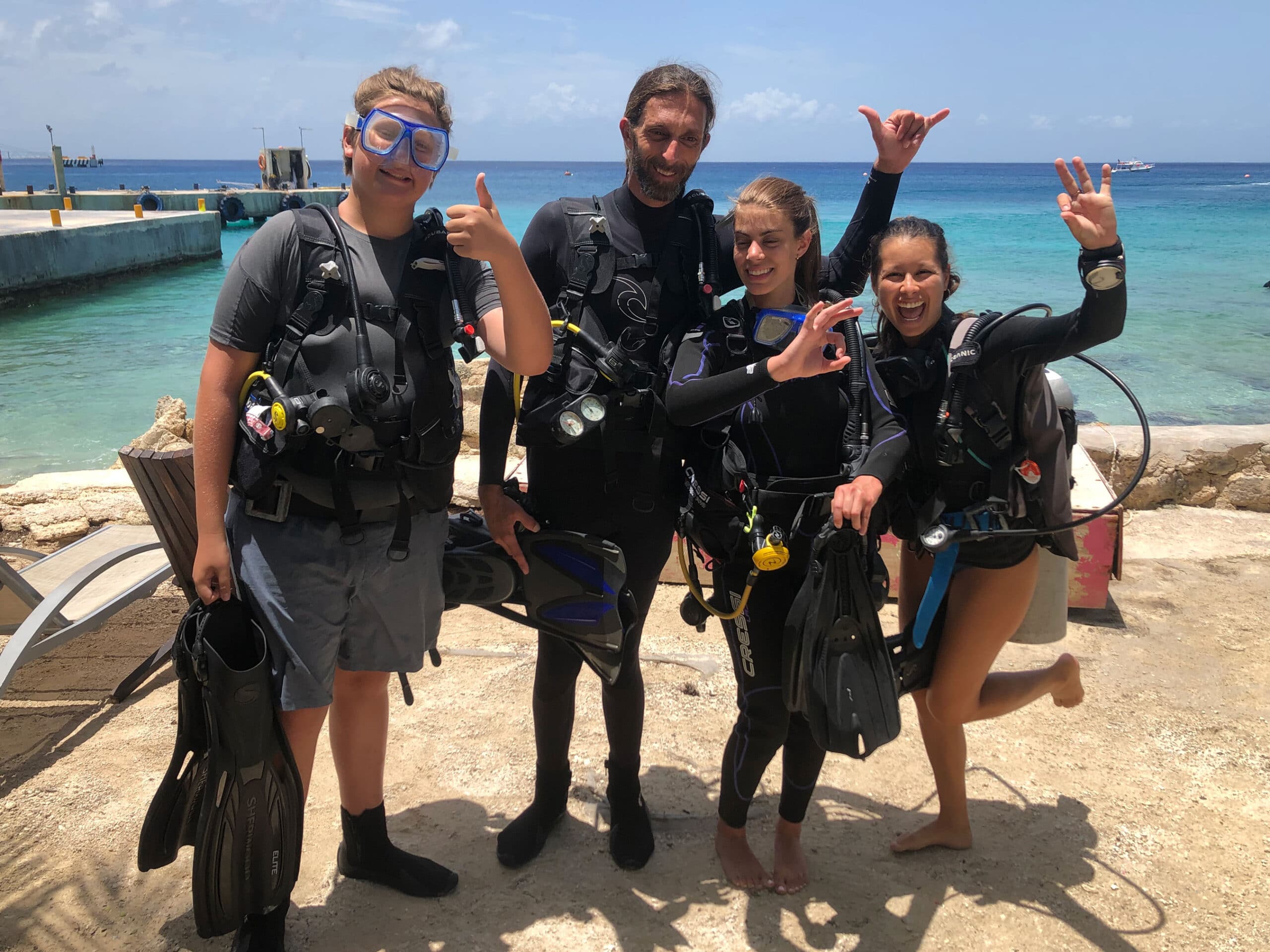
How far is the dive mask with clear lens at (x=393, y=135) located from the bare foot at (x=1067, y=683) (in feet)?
7.62

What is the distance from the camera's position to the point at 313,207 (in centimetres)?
217

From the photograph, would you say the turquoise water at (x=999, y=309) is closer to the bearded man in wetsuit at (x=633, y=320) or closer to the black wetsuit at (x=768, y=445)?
the bearded man in wetsuit at (x=633, y=320)

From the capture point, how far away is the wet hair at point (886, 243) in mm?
2387

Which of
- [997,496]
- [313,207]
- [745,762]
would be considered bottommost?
[745,762]

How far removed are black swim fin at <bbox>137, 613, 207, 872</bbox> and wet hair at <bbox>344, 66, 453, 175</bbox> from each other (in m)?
1.24

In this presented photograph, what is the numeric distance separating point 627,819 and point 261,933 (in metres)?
1.04

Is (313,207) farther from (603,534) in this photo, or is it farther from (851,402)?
(851,402)

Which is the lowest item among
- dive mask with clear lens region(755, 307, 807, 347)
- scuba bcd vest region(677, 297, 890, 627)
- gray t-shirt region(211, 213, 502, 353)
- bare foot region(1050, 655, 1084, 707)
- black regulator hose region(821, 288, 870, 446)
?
bare foot region(1050, 655, 1084, 707)

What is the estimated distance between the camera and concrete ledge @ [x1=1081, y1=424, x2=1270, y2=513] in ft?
17.7

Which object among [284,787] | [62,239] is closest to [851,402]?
[284,787]

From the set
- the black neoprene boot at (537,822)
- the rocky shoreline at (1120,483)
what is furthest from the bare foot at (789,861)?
the rocky shoreline at (1120,483)

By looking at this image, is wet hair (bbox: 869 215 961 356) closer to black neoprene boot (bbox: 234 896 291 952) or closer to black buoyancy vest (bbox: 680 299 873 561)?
→ black buoyancy vest (bbox: 680 299 873 561)

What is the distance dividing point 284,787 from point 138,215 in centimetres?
3284

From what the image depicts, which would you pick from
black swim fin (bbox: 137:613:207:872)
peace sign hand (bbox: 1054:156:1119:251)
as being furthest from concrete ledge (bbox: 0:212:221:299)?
peace sign hand (bbox: 1054:156:1119:251)
